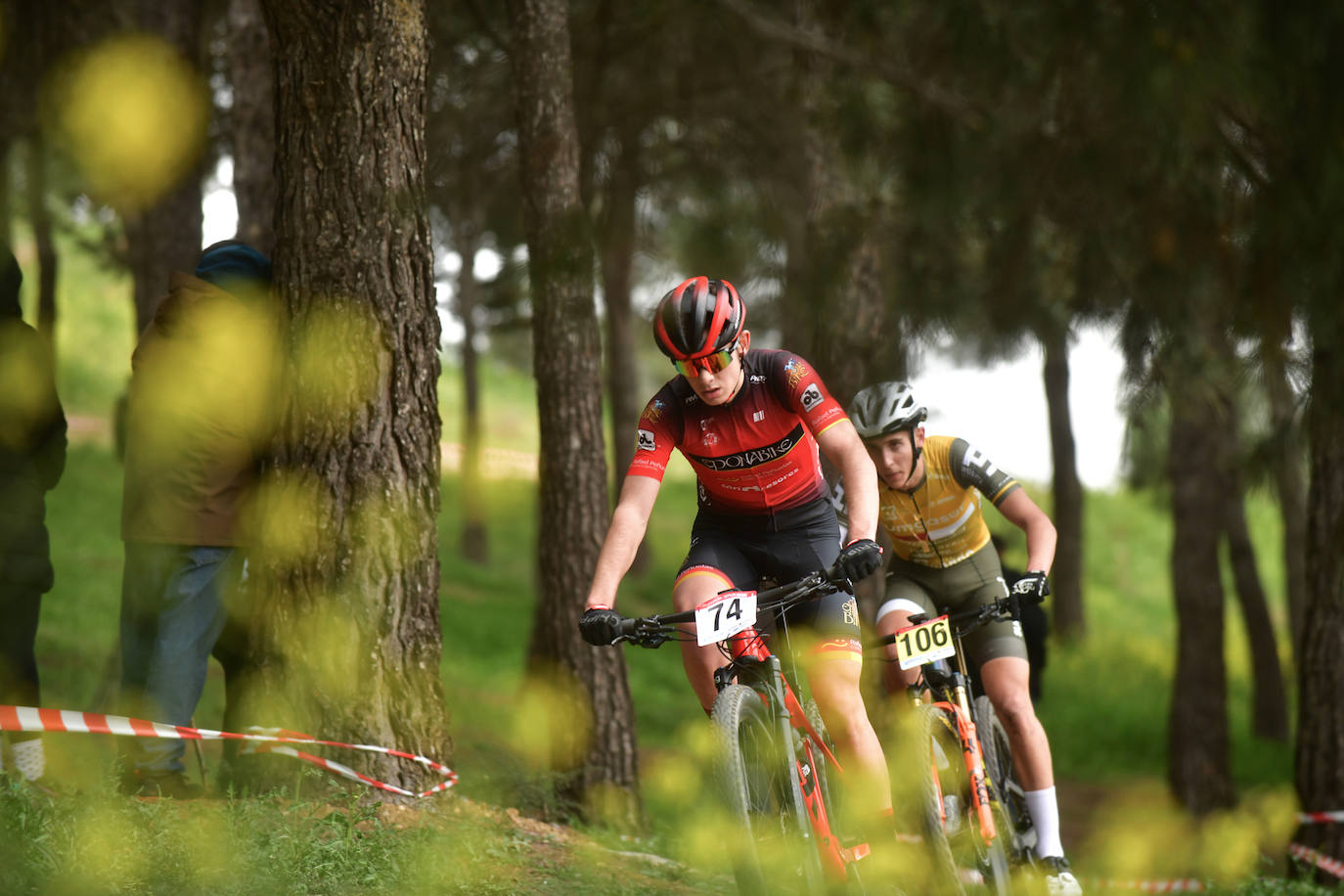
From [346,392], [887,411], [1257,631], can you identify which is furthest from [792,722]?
[1257,631]

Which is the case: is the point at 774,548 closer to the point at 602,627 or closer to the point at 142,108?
the point at 602,627

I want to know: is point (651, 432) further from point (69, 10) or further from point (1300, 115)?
point (69, 10)

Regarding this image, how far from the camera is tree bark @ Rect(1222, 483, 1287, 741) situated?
44.7 feet

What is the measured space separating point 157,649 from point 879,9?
6323mm

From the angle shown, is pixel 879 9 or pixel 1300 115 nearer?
pixel 1300 115

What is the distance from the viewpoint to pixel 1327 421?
9.91 ft

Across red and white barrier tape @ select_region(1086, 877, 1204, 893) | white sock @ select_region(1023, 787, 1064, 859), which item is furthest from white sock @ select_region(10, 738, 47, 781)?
red and white barrier tape @ select_region(1086, 877, 1204, 893)

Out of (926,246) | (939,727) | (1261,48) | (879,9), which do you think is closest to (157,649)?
(939,727)

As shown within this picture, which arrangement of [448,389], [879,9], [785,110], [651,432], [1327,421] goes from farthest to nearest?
[448,389] < [785,110] < [879,9] < [651,432] < [1327,421]

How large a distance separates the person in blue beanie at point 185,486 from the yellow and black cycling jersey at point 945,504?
9.48 feet

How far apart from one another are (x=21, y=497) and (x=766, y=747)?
318 centimetres

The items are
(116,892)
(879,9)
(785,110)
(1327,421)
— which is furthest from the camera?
(785,110)

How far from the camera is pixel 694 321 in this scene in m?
4.23

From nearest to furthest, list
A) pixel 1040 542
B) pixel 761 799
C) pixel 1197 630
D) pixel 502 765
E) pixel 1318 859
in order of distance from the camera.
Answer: pixel 761 799 → pixel 1040 542 → pixel 502 765 → pixel 1318 859 → pixel 1197 630
